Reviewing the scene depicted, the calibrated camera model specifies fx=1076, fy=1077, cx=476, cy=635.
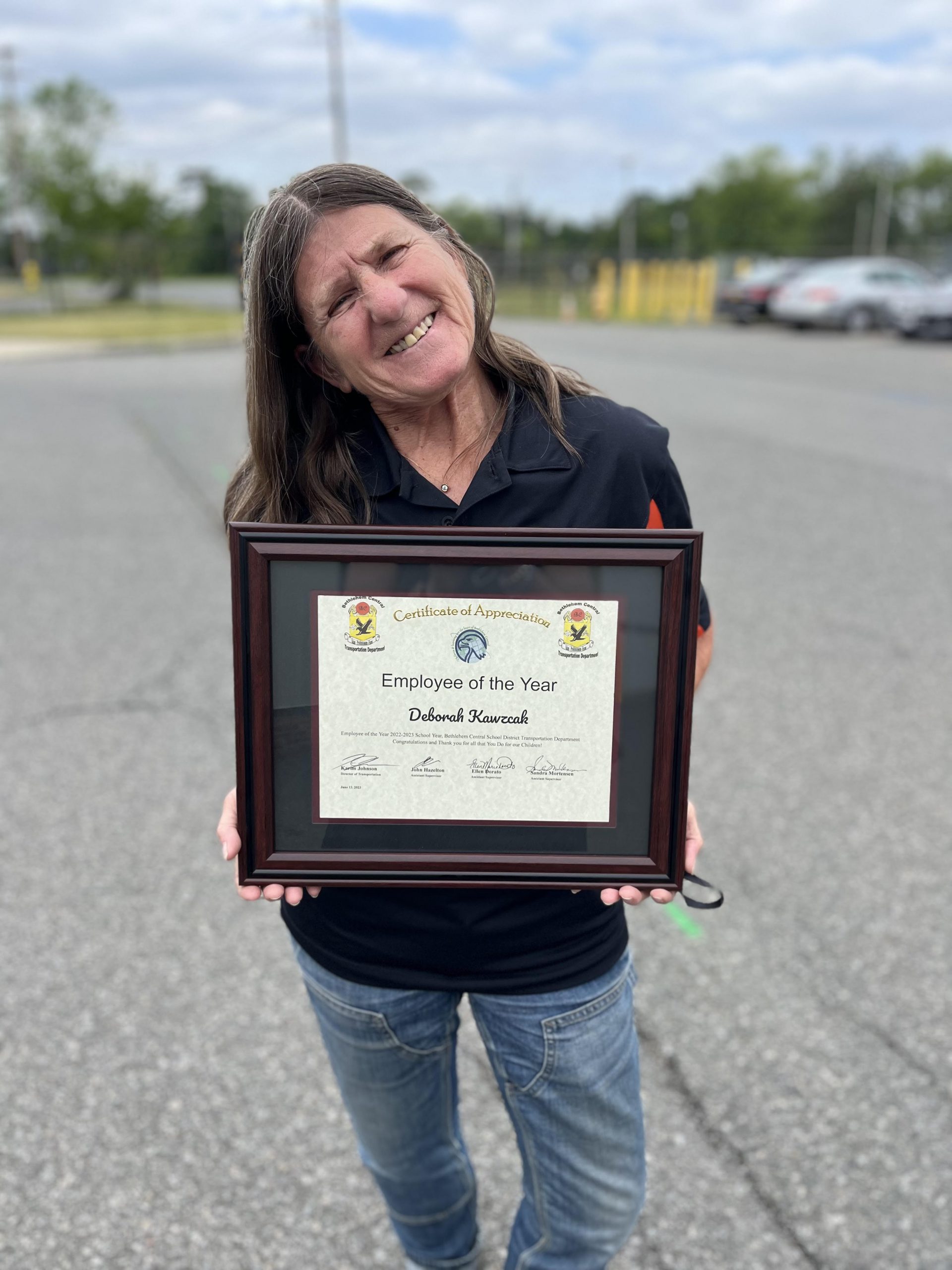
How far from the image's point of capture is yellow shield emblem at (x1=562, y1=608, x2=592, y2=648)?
1.34 m

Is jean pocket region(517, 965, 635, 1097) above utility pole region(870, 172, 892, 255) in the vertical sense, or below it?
below

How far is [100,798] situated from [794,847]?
2.40 meters

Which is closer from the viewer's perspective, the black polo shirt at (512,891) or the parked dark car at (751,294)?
the black polo shirt at (512,891)

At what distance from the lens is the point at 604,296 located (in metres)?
31.0

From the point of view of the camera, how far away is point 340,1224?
2211 mm

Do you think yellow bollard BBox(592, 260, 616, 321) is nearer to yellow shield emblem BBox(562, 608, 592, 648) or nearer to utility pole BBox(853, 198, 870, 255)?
yellow shield emblem BBox(562, 608, 592, 648)

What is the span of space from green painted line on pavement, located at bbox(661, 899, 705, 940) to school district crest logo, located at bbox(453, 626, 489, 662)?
196 centimetres

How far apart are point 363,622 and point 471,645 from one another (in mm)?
138

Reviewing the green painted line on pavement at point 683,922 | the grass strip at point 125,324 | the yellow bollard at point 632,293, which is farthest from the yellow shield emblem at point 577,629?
the yellow bollard at point 632,293

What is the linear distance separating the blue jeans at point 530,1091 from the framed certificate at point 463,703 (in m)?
0.31

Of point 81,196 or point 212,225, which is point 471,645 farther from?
point 212,225
